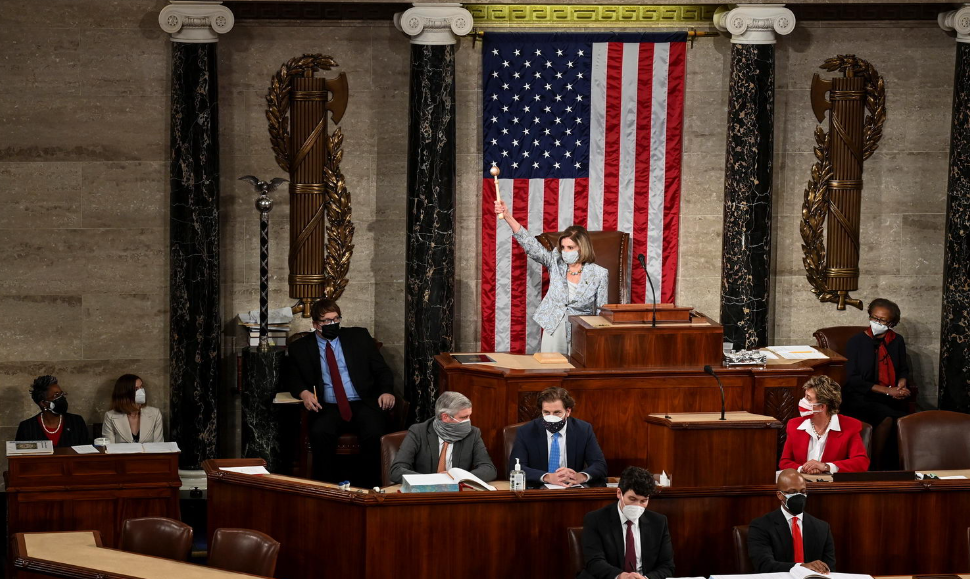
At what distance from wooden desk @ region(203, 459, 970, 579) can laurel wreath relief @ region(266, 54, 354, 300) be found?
3.80m

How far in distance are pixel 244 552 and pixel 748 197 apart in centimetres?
634

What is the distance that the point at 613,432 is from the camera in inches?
387

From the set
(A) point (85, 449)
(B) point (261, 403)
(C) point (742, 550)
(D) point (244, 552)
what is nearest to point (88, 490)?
(A) point (85, 449)

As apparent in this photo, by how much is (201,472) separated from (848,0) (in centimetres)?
718

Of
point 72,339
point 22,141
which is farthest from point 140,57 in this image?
point 72,339

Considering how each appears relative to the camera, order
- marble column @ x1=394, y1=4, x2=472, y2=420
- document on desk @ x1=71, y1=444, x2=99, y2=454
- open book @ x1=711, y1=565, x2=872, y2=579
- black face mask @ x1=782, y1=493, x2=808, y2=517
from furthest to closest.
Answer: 1. marble column @ x1=394, y1=4, x2=472, y2=420
2. document on desk @ x1=71, y1=444, x2=99, y2=454
3. black face mask @ x1=782, y1=493, x2=808, y2=517
4. open book @ x1=711, y1=565, x2=872, y2=579

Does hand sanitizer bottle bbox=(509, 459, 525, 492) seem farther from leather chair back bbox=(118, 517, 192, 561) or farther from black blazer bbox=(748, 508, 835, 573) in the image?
leather chair back bbox=(118, 517, 192, 561)

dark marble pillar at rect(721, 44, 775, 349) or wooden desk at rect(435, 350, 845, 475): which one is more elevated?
dark marble pillar at rect(721, 44, 775, 349)

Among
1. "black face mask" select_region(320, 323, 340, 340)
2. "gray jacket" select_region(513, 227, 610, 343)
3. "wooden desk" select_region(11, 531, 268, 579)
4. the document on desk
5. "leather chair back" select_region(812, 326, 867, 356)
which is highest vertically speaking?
"gray jacket" select_region(513, 227, 610, 343)

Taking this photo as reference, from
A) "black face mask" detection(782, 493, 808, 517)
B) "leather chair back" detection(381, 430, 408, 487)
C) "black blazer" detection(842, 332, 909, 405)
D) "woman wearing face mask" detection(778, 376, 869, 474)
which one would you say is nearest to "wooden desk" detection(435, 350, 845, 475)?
"woman wearing face mask" detection(778, 376, 869, 474)

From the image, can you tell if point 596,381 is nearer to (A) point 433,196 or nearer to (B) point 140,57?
(A) point 433,196

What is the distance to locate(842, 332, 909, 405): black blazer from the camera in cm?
1112

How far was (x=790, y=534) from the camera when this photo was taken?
768 cm

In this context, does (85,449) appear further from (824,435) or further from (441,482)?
(824,435)
